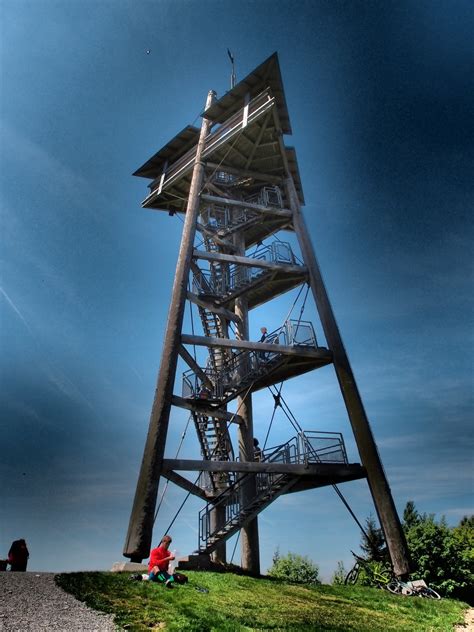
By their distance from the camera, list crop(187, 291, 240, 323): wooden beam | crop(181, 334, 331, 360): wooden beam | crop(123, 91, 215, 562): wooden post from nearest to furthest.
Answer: crop(123, 91, 215, 562): wooden post → crop(181, 334, 331, 360): wooden beam → crop(187, 291, 240, 323): wooden beam

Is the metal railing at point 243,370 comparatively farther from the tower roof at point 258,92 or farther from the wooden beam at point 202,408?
the tower roof at point 258,92

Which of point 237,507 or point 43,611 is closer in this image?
point 43,611

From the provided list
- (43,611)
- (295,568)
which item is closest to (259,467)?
(43,611)

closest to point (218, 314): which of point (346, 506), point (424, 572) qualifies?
point (346, 506)

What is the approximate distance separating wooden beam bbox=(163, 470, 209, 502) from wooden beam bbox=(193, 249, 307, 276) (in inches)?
317

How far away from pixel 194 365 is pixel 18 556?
805 cm

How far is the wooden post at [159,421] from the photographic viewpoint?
12.8 meters

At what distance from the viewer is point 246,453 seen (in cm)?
1777

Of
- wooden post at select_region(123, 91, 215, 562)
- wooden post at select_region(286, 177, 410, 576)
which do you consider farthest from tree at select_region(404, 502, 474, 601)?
wooden post at select_region(123, 91, 215, 562)

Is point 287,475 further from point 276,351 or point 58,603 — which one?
point 58,603

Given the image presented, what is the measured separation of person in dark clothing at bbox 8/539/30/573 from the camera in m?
11.5

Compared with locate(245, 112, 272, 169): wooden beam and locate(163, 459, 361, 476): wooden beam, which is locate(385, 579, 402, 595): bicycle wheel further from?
locate(245, 112, 272, 169): wooden beam

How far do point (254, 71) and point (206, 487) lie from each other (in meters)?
17.8

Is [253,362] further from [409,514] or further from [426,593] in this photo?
[409,514]
